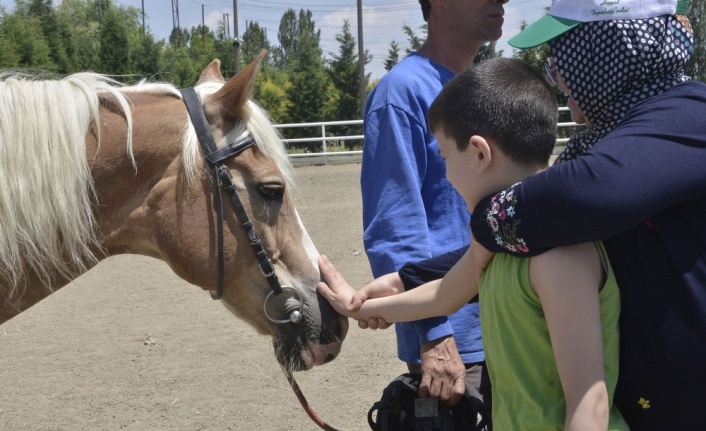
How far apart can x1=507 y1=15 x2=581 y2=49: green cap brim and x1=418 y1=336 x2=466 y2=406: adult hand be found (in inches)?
37.0

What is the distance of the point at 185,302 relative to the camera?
6.85 meters

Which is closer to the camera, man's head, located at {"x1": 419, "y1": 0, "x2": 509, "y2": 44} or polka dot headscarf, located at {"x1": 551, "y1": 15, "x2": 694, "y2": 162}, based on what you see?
polka dot headscarf, located at {"x1": 551, "y1": 15, "x2": 694, "y2": 162}

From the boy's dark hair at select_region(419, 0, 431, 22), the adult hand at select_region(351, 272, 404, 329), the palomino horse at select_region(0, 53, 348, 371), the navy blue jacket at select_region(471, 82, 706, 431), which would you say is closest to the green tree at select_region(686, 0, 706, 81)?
the boy's dark hair at select_region(419, 0, 431, 22)

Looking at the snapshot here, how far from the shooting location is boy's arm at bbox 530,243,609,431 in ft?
3.84

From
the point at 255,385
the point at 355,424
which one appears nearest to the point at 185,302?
the point at 255,385

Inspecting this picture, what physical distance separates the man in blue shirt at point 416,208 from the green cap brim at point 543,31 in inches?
29.2

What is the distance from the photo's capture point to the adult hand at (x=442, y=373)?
2.00m

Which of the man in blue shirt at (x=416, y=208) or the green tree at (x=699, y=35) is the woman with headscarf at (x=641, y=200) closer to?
the man in blue shirt at (x=416, y=208)

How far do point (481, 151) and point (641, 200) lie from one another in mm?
324

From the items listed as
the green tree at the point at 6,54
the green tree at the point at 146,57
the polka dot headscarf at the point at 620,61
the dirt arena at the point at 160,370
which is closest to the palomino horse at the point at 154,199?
the polka dot headscarf at the point at 620,61

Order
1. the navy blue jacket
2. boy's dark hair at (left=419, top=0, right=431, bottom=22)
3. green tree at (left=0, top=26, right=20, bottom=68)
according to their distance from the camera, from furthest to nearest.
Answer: green tree at (left=0, top=26, right=20, bottom=68) → boy's dark hair at (left=419, top=0, right=431, bottom=22) → the navy blue jacket

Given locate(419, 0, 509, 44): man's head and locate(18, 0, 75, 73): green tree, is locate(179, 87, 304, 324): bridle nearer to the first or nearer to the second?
locate(419, 0, 509, 44): man's head

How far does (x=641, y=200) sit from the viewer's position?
1130 millimetres

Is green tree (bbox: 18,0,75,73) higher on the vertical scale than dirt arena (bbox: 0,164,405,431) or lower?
higher
